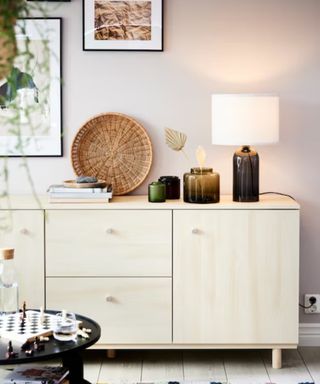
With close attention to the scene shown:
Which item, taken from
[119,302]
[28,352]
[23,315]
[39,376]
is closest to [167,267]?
[119,302]

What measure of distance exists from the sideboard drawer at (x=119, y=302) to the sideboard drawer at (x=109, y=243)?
0.04 metres

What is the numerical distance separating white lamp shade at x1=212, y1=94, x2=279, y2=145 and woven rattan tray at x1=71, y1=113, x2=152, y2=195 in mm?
520

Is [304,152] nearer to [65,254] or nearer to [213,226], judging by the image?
[213,226]

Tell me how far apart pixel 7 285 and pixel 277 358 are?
137cm

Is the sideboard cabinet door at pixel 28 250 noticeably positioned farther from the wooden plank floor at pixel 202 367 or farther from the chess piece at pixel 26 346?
the chess piece at pixel 26 346

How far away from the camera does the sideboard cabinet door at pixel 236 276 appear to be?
12.4ft

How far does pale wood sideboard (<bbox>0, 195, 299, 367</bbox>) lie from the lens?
149 inches

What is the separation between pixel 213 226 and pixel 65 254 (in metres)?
0.70

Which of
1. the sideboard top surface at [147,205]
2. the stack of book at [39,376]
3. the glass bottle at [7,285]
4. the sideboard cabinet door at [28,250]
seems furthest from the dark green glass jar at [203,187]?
the stack of book at [39,376]

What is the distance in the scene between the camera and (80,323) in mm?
3078

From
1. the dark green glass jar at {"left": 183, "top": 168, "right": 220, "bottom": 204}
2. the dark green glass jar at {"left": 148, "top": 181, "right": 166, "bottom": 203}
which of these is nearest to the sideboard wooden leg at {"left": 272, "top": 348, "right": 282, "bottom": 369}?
the dark green glass jar at {"left": 183, "top": 168, "right": 220, "bottom": 204}

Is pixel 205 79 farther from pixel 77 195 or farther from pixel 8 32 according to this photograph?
pixel 8 32

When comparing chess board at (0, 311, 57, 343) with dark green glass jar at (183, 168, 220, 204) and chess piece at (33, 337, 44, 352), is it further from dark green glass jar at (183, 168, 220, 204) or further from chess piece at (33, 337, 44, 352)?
dark green glass jar at (183, 168, 220, 204)

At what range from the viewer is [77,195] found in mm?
3797
